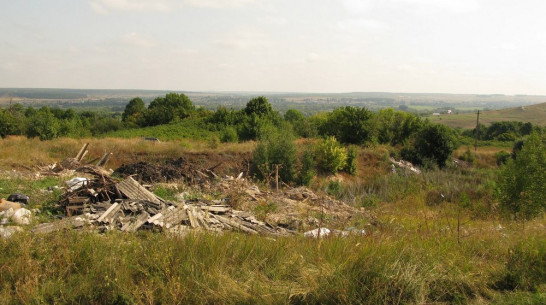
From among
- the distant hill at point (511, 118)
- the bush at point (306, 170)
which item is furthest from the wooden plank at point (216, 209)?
the distant hill at point (511, 118)

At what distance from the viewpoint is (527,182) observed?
1005 cm

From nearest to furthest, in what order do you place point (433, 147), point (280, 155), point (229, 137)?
point (280, 155)
point (433, 147)
point (229, 137)

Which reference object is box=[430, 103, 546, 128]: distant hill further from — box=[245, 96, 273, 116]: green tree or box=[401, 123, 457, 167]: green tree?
box=[401, 123, 457, 167]: green tree

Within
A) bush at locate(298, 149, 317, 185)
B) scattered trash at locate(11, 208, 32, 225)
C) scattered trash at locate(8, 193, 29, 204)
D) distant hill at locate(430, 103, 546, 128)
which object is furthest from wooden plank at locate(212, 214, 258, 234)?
distant hill at locate(430, 103, 546, 128)

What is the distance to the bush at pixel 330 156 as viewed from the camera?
65.7 feet

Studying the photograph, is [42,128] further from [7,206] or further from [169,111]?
[169,111]

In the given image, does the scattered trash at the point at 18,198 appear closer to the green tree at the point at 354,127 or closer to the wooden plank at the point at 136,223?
the wooden plank at the point at 136,223

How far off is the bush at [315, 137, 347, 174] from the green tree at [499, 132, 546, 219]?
9922 millimetres

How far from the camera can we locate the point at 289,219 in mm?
6812

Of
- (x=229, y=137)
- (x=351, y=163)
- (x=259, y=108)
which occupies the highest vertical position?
(x=259, y=108)

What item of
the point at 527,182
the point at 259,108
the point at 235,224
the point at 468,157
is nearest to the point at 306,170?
the point at 527,182

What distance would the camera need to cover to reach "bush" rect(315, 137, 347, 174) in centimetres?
2002

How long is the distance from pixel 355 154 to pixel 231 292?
2011 centimetres

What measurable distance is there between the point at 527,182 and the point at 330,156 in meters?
10.9
